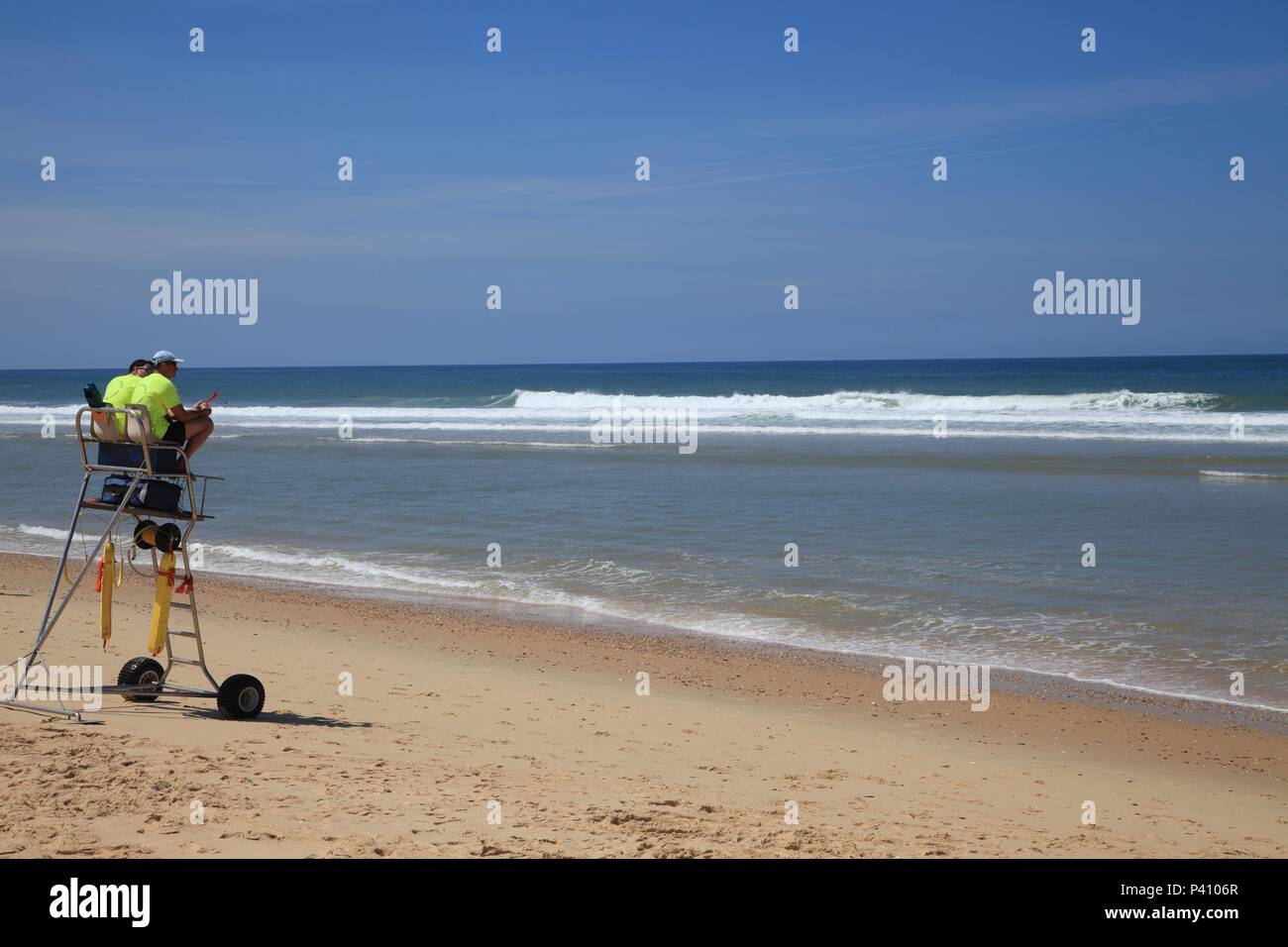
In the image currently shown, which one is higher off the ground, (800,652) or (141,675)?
(141,675)

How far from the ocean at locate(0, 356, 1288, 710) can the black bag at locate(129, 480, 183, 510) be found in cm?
524

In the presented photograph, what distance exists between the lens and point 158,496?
241 inches

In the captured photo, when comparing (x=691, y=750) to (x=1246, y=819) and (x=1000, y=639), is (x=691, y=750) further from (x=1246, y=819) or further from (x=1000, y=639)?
(x=1000, y=639)

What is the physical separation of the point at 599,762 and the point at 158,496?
2.87 m

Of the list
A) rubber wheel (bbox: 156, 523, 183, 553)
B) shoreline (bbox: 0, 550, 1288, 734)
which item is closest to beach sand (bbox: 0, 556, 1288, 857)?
shoreline (bbox: 0, 550, 1288, 734)

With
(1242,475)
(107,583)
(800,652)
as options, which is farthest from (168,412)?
(1242,475)

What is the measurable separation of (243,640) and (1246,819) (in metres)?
7.31

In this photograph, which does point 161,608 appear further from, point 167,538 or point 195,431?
point 195,431

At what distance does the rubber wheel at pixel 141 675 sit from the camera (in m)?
6.49

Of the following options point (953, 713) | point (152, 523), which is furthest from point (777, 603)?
point (152, 523)

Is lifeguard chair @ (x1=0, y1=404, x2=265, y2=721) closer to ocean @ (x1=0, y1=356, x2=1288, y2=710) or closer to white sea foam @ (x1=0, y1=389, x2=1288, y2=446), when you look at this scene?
ocean @ (x1=0, y1=356, x2=1288, y2=710)

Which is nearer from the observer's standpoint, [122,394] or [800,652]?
[122,394]
